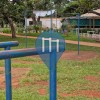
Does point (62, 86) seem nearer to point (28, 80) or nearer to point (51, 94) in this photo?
point (28, 80)

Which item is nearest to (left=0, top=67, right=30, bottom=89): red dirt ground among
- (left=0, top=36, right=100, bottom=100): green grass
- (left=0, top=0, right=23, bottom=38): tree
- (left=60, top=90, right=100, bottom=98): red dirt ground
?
(left=0, top=36, right=100, bottom=100): green grass

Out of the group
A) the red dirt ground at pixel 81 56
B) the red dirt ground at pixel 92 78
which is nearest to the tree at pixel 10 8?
the red dirt ground at pixel 81 56

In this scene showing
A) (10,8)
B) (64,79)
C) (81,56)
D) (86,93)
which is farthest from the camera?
(10,8)

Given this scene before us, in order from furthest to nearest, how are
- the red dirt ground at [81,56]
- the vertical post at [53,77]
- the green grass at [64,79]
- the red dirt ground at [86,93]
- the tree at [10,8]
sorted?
the tree at [10,8]
the red dirt ground at [81,56]
the red dirt ground at [86,93]
the green grass at [64,79]
the vertical post at [53,77]

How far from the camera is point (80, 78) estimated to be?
31.2 ft

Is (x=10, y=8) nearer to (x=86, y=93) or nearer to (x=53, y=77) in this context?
(x=86, y=93)

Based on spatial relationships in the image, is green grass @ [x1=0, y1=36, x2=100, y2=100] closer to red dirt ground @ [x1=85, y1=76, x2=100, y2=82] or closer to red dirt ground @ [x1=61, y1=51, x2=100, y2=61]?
red dirt ground @ [x1=85, y1=76, x2=100, y2=82]

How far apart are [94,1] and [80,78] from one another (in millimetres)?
14813

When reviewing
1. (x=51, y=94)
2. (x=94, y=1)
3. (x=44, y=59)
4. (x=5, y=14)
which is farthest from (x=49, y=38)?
(x=5, y=14)

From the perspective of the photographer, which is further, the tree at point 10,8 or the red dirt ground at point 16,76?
the tree at point 10,8

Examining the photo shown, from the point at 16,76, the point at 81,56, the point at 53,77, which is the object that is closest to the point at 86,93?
the point at 16,76

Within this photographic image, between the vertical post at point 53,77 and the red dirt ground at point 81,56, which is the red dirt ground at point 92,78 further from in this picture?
the vertical post at point 53,77

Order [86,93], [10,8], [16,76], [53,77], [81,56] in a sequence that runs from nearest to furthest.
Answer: [53,77]
[86,93]
[16,76]
[81,56]
[10,8]

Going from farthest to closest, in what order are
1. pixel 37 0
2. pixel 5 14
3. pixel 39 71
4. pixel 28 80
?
pixel 37 0 → pixel 5 14 → pixel 39 71 → pixel 28 80
